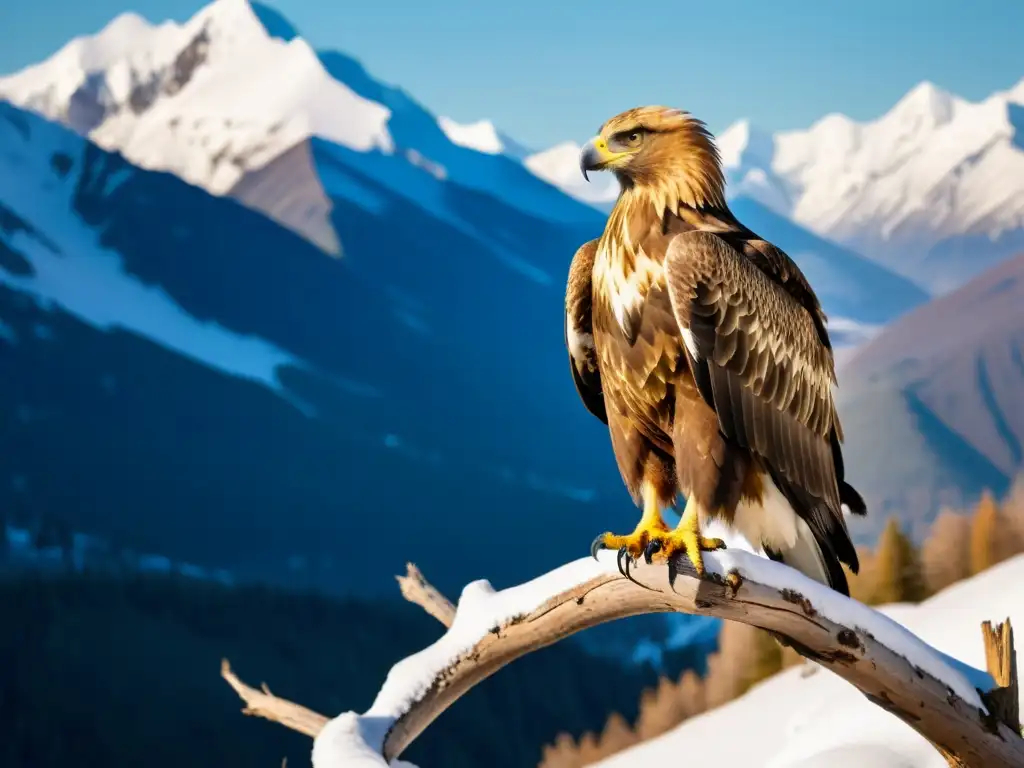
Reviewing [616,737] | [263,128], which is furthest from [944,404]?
[263,128]

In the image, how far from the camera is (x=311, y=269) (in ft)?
99.8

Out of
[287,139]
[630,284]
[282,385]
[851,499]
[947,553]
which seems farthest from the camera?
[287,139]

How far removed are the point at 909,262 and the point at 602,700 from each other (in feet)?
46.2

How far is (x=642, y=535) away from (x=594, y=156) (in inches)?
50.9

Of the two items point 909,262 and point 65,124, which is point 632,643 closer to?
point 909,262

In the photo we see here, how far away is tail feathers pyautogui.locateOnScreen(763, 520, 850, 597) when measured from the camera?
3777 mm

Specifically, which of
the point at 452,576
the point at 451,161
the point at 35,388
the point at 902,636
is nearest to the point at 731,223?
the point at 902,636

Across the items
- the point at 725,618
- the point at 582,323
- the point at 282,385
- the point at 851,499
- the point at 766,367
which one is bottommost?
the point at 282,385

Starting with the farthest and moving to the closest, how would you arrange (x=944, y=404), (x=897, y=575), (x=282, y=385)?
(x=282, y=385), (x=944, y=404), (x=897, y=575)

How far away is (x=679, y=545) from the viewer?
3.28m

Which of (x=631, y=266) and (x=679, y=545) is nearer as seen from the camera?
(x=679, y=545)

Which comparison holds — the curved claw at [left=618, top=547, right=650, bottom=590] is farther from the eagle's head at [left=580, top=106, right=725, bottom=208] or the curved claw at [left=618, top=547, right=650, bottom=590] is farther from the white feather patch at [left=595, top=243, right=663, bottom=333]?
the eagle's head at [left=580, top=106, right=725, bottom=208]

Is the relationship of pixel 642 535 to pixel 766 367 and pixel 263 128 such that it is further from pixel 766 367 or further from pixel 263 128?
pixel 263 128

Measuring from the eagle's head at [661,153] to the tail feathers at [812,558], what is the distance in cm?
129
